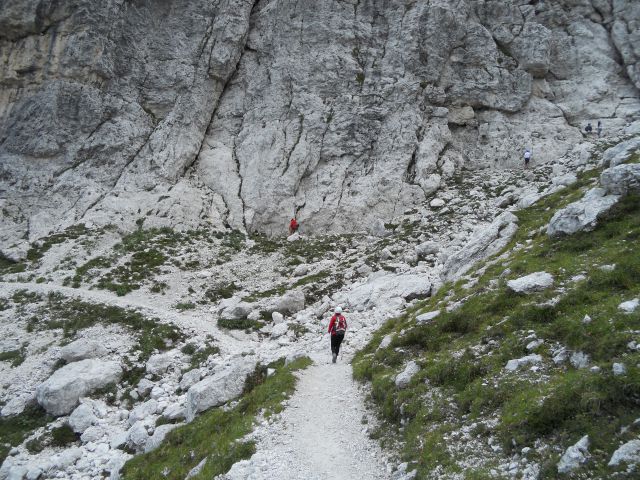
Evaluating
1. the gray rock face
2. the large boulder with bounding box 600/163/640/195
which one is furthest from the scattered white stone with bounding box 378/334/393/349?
the large boulder with bounding box 600/163/640/195

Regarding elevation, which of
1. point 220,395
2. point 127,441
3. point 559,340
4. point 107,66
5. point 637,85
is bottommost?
point 127,441

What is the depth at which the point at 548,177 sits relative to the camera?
4316 cm

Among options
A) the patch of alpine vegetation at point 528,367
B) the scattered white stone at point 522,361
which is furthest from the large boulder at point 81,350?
the scattered white stone at point 522,361

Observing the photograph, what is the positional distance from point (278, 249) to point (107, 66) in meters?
34.6

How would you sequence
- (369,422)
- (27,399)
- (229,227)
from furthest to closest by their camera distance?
(229,227)
(27,399)
(369,422)

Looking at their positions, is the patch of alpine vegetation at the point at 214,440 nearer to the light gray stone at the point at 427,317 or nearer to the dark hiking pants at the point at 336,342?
the dark hiking pants at the point at 336,342

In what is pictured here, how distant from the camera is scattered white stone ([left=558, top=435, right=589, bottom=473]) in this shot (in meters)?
8.46

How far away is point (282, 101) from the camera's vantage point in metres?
54.9

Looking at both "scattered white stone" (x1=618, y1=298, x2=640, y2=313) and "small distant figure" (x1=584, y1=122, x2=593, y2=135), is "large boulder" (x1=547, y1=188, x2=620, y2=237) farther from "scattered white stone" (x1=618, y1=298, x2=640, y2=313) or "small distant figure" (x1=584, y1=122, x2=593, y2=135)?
"small distant figure" (x1=584, y1=122, x2=593, y2=135)

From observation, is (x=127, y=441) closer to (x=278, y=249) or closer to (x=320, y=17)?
(x=278, y=249)

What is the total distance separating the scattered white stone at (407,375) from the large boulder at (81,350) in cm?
1876

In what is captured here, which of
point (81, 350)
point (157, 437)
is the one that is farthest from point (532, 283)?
point (81, 350)

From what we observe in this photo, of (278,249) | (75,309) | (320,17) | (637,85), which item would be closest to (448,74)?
(320,17)

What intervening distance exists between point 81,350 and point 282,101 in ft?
131
